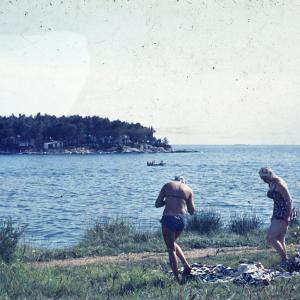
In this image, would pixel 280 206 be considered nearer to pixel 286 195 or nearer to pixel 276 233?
pixel 286 195

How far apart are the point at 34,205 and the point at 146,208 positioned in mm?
7392

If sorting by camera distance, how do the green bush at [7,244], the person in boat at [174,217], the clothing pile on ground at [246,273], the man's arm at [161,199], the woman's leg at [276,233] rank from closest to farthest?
the clothing pile on ground at [246,273]
the person in boat at [174,217]
the man's arm at [161,199]
the woman's leg at [276,233]
the green bush at [7,244]

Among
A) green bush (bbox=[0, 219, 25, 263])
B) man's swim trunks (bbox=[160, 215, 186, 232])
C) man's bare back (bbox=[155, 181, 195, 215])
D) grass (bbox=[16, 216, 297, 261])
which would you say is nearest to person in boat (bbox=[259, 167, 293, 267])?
man's bare back (bbox=[155, 181, 195, 215])

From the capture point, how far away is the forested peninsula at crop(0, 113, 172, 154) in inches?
4961

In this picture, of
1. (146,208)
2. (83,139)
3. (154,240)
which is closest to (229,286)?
(154,240)

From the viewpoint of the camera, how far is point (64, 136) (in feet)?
428

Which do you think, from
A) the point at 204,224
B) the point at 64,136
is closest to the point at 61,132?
the point at 64,136

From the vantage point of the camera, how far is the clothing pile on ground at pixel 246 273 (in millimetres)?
7879

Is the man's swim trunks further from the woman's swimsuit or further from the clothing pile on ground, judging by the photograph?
the woman's swimsuit

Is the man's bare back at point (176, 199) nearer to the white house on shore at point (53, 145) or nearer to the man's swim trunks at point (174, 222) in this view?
the man's swim trunks at point (174, 222)

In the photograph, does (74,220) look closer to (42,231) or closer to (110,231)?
(42,231)

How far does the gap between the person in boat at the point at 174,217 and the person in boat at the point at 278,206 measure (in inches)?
51.0

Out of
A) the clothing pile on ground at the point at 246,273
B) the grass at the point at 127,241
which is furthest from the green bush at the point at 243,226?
the clothing pile on ground at the point at 246,273

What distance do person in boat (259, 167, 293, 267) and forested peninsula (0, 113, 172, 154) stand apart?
377 feet
